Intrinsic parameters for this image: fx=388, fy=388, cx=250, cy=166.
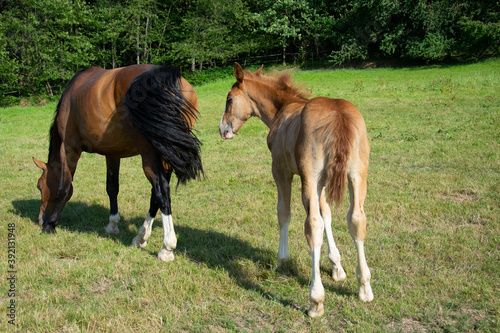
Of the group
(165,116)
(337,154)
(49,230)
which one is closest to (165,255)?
(165,116)

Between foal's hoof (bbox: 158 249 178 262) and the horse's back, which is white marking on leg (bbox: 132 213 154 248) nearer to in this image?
foal's hoof (bbox: 158 249 178 262)

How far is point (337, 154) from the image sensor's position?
11.0 feet

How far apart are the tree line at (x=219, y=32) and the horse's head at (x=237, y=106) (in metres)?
29.3

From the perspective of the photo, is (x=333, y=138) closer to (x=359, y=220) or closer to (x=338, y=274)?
(x=359, y=220)

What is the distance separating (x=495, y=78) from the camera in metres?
19.4

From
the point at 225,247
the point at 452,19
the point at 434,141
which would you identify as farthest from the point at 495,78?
the point at 225,247

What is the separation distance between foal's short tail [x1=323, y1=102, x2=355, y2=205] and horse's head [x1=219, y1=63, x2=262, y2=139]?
1964mm

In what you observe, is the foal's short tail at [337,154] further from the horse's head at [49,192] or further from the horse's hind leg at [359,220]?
the horse's head at [49,192]

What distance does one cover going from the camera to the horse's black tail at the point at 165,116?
4.79 m

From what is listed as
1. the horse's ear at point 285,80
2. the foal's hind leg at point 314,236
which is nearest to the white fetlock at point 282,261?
the foal's hind leg at point 314,236

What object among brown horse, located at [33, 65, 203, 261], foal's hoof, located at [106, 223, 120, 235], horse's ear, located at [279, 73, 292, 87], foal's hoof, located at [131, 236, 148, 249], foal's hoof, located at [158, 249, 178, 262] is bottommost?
foal's hoof, located at [106, 223, 120, 235]

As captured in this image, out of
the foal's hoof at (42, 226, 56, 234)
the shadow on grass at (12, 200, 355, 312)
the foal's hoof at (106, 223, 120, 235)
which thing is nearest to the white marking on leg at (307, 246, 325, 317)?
the shadow on grass at (12, 200, 355, 312)

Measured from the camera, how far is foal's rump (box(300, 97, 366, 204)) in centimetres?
337

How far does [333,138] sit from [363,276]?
134 cm
